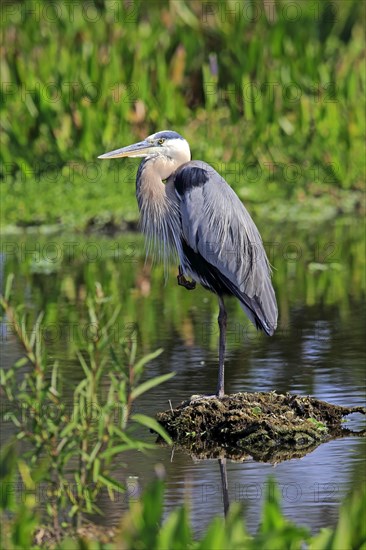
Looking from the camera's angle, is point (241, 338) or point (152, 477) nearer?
point (152, 477)

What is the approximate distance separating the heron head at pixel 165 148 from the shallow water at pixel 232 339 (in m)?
1.13

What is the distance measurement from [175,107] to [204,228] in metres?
7.86

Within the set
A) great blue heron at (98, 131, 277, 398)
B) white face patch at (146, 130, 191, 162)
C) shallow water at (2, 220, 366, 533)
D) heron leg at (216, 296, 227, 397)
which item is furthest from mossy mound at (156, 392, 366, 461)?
white face patch at (146, 130, 191, 162)

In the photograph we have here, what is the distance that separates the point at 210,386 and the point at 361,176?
763 centimetres

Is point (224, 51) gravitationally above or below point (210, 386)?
above

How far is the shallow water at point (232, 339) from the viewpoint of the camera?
19.4 feet

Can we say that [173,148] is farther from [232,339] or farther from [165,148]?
[232,339]

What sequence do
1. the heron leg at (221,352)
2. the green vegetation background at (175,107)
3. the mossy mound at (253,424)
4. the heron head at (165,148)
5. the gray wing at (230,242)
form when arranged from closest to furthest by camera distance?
1. the mossy mound at (253,424)
2. the heron leg at (221,352)
3. the gray wing at (230,242)
4. the heron head at (165,148)
5. the green vegetation background at (175,107)

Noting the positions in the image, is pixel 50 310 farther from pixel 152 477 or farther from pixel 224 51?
pixel 224 51

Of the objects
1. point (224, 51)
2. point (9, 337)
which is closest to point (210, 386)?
point (9, 337)

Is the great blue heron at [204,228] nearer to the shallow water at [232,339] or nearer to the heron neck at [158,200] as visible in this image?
the heron neck at [158,200]

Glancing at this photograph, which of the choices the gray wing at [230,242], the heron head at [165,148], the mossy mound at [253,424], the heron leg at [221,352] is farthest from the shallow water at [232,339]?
the heron head at [165,148]

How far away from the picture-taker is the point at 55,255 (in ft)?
41.4

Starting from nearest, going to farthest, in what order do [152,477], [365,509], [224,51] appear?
[365,509]
[152,477]
[224,51]
